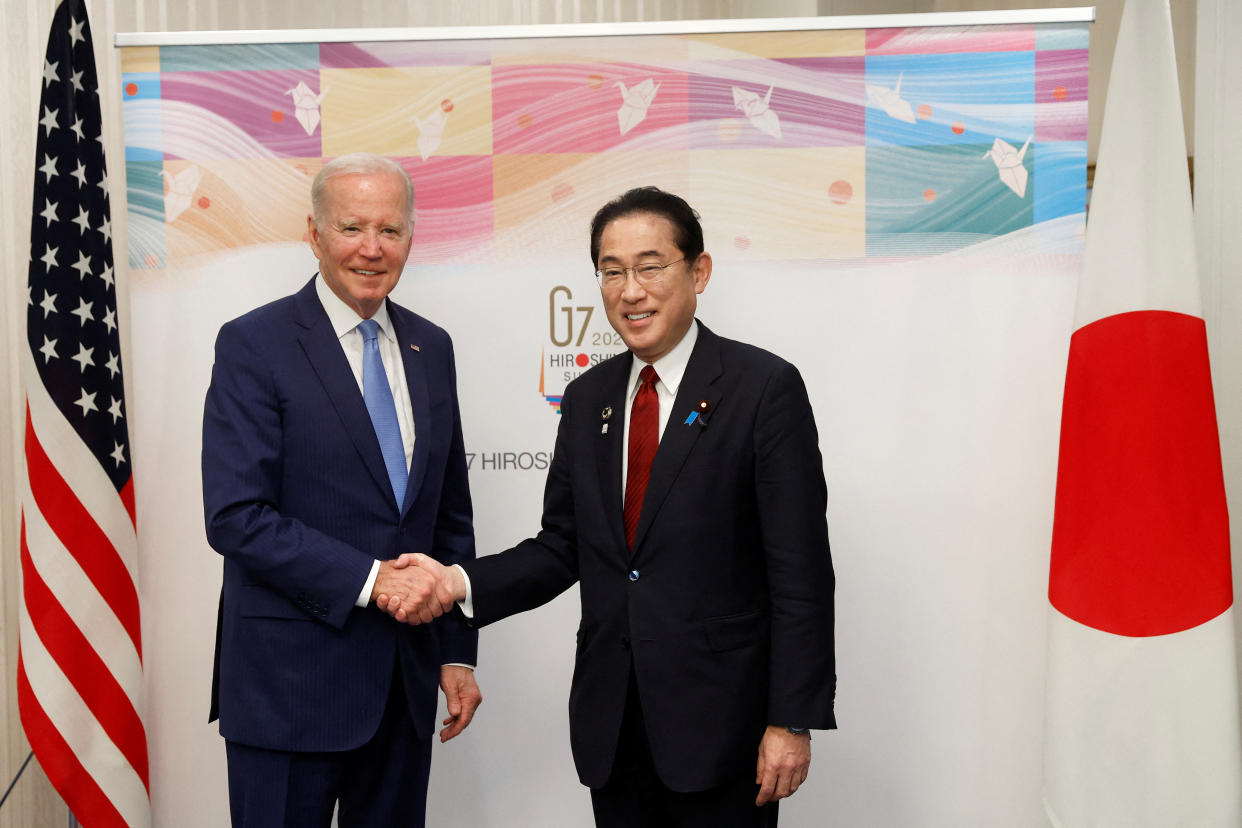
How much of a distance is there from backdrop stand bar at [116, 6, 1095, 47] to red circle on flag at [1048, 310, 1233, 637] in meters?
1.00

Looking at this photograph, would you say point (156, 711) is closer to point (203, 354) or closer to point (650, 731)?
point (203, 354)

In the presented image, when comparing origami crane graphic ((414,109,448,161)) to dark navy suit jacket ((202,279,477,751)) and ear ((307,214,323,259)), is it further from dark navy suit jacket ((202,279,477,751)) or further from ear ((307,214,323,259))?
dark navy suit jacket ((202,279,477,751))

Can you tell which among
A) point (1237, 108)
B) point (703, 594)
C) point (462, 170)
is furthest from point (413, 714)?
point (1237, 108)

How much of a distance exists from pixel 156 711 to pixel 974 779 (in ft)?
7.96

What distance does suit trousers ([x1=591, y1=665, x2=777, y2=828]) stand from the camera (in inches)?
79.0

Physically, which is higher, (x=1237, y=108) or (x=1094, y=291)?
(x=1237, y=108)

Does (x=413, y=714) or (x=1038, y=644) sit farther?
(x=1038, y=644)

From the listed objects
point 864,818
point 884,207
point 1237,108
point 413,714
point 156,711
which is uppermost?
point 1237,108

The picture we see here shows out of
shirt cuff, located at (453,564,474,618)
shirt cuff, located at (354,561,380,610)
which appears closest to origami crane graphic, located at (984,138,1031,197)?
shirt cuff, located at (453,564,474,618)

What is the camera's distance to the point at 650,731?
6.45 feet

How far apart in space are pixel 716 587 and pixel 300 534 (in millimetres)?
881

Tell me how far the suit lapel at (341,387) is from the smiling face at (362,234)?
0.11 metres

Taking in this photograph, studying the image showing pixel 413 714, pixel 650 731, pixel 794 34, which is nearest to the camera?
pixel 650 731

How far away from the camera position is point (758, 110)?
295 cm
